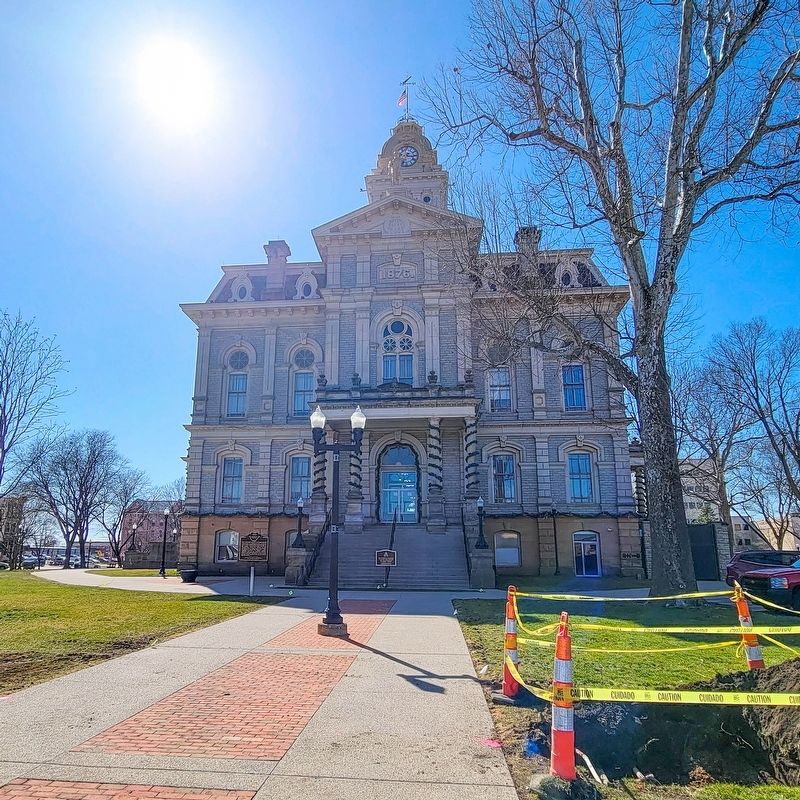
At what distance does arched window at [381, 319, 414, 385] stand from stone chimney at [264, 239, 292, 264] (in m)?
8.59

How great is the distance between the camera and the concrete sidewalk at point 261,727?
4.03 meters

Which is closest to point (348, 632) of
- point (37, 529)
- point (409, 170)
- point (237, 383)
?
point (237, 383)

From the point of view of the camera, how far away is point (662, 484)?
1296cm

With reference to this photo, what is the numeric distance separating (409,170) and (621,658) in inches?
1382

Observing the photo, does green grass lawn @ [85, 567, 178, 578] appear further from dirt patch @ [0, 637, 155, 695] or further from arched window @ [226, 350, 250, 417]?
dirt patch @ [0, 637, 155, 695]

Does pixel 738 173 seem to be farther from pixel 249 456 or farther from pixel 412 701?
pixel 249 456

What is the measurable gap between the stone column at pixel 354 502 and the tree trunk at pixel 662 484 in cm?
→ 1340

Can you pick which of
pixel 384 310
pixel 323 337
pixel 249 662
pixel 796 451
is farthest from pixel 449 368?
pixel 249 662

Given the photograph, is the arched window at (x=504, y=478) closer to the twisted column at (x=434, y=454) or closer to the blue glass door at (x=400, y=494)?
the blue glass door at (x=400, y=494)

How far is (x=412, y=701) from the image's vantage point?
20.0ft

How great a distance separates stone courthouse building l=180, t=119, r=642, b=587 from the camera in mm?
26047

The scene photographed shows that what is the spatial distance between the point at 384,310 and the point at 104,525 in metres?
50.5

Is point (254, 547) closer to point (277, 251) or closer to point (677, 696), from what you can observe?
point (277, 251)

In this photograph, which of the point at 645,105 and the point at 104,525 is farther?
the point at 104,525
